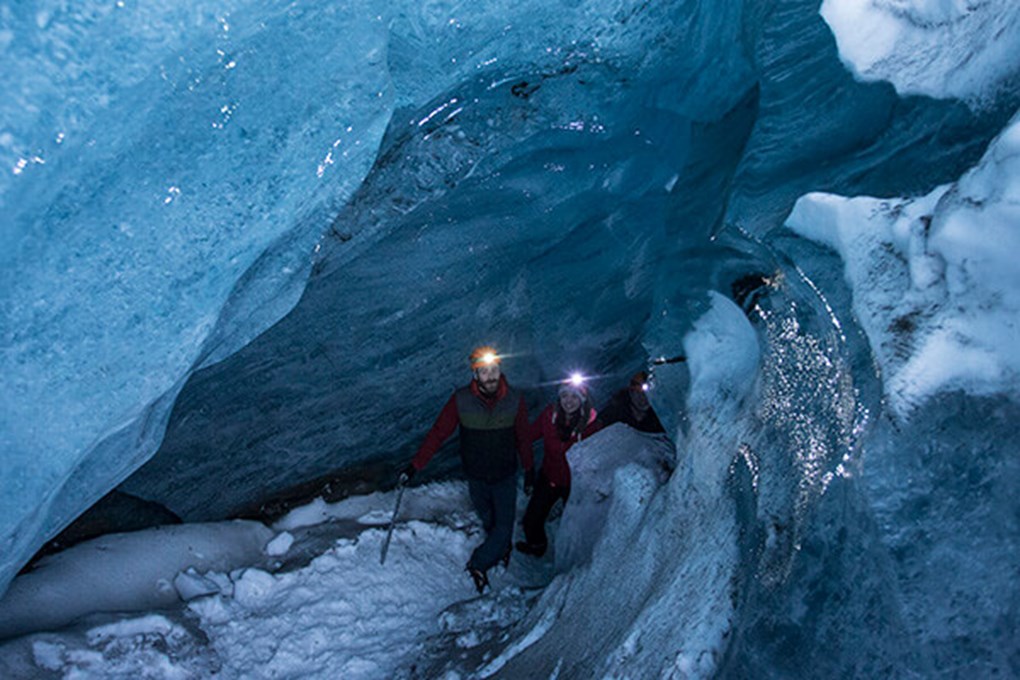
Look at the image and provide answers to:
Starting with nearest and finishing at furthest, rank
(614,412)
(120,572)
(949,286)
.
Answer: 1. (949,286)
2. (120,572)
3. (614,412)

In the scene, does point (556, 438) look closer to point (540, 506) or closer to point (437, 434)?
point (540, 506)

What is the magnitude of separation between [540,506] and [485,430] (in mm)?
847

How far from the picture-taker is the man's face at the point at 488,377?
13.9 feet

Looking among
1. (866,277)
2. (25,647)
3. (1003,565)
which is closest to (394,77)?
(866,277)

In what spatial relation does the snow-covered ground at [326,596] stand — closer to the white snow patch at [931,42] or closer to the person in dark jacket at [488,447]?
the person in dark jacket at [488,447]

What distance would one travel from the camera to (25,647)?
3389 mm

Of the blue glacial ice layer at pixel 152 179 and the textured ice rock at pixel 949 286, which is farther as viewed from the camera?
the blue glacial ice layer at pixel 152 179

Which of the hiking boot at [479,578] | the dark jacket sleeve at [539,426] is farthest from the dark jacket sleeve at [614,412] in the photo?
the hiking boot at [479,578]

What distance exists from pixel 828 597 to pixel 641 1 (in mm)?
2495

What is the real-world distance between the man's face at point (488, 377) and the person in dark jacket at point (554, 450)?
57cm

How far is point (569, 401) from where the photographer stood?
4.76 metres

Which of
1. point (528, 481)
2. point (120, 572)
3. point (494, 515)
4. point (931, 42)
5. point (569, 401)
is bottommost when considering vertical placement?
point (528, 481)

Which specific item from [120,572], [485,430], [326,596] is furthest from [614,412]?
[120,572]

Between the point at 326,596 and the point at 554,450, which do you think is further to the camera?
the point at 554,450
